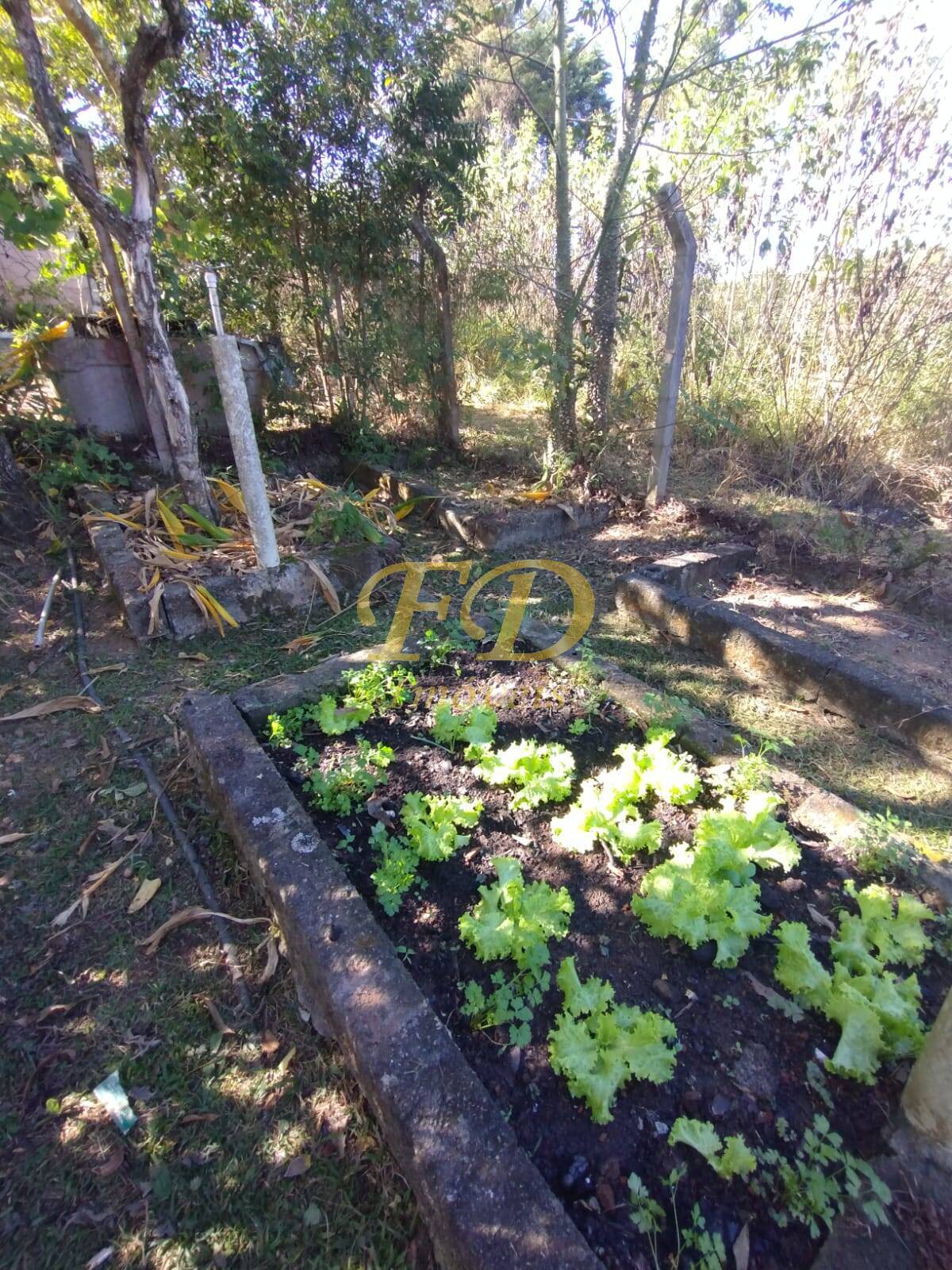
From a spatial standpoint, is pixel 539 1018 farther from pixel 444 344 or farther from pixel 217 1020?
pixel 444 344

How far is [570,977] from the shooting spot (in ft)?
4.53

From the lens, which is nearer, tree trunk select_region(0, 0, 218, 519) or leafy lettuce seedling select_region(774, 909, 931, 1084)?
leafy lettuce seedling select_region(774, 909, 931, 1084)

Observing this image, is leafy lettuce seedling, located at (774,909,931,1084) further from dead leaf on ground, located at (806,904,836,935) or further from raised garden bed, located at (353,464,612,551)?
raised garden bed, located at (353,464,612,551)

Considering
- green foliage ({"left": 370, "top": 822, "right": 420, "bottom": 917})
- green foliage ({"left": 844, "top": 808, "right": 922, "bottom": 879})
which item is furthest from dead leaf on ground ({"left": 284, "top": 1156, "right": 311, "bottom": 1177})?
green foliage ({"left": 844, "top": 808, "right": 922, "bottom": 879})

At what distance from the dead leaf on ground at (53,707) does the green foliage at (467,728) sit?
5.15ft

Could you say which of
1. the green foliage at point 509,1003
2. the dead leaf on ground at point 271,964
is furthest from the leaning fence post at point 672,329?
the dead leaf on ground at point 271,964

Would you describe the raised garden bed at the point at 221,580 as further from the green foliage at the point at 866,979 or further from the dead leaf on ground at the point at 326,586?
the green foliage at the point at 866,979

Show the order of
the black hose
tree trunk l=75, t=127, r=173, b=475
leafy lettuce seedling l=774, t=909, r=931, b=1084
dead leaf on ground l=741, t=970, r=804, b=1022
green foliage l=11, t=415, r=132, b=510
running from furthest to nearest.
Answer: green foliage l=11, t=415, r=132, b=510 → tree trunk l=75, t=127, r=173, b=475 → the black hose → dead leaf on ground l=741, t=970, r=804, b=1022 → leafy lettuce seedling l=774, t=909, r=931, b=1084

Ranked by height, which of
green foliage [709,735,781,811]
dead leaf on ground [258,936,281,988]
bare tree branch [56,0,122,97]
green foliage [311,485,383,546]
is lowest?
dead leaf on ground [258,936,281,988]

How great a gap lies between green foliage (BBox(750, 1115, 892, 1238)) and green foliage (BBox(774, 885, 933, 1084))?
162 millimetres

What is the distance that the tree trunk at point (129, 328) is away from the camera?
12.7 ft

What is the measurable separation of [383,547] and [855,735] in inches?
108

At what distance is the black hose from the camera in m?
1.61

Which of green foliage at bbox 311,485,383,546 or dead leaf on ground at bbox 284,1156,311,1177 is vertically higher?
green foliage at bbox 311,485,383,546
